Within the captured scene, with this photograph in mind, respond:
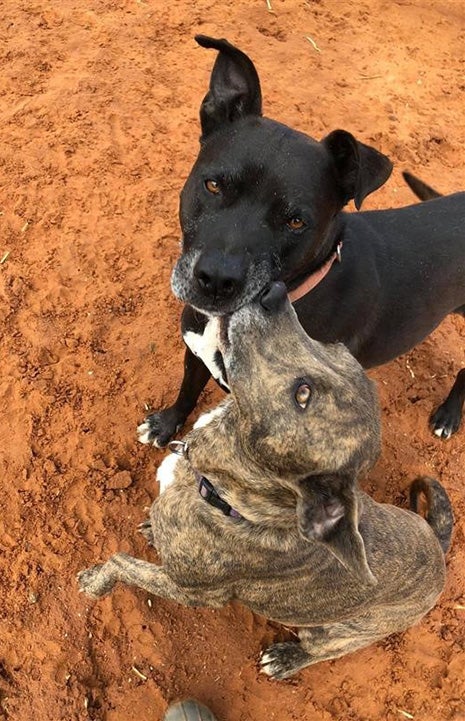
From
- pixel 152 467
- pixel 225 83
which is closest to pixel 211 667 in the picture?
pixel 152 467

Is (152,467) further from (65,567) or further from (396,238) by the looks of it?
(396,238)

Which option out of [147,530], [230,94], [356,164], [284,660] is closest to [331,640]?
[284,660]

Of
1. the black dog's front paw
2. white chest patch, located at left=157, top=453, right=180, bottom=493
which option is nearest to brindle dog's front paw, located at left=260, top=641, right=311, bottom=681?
the black dog's front paw

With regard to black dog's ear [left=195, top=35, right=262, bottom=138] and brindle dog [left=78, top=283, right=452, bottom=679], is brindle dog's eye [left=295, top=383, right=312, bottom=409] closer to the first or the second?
brindle dog [left=78, top=283, right=452, bottom=679]

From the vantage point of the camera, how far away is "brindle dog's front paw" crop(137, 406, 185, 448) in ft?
14.4

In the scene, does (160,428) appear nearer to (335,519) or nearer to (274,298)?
(274,298)

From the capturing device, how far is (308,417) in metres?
2.62

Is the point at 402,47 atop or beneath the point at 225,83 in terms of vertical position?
beneath

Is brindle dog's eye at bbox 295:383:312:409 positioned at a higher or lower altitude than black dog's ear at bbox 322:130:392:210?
lower

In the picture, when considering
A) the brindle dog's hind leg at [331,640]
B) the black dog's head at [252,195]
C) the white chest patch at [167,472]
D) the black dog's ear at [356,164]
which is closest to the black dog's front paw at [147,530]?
the white chest patch at [167,472]

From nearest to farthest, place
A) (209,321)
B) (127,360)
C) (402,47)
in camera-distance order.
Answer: (209,321), (127,360), (402,47)

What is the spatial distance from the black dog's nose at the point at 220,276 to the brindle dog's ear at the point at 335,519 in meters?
0.98

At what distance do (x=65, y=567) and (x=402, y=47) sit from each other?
6.82 m

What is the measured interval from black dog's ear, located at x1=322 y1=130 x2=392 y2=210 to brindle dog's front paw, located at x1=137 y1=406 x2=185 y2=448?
2.07 m
